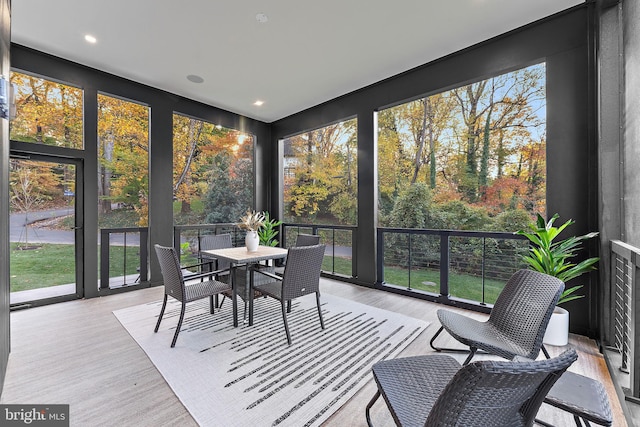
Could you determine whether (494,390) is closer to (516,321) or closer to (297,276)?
(516,321)

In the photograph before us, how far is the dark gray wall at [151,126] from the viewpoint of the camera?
361 cm

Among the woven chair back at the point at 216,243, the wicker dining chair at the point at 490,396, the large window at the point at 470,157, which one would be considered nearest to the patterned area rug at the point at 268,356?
the woven chair back at the point at 216,243

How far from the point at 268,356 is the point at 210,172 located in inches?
170

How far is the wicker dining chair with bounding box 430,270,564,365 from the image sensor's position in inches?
70.9

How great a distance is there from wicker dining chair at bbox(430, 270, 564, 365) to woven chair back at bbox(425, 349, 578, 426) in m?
0.89

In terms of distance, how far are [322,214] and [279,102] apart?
297 centimetres

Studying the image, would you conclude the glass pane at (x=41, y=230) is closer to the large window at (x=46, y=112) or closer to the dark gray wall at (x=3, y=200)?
the large window at (x=46, y=112)

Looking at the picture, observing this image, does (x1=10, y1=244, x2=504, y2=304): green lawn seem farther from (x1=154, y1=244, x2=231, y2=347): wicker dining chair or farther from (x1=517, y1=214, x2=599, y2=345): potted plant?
(x1=154, y1=244, x2=231, y2=347): wicker dining chair

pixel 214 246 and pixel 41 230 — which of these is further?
pixel 214 246

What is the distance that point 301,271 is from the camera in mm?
2715

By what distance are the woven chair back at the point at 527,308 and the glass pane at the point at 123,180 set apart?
478 centimetres

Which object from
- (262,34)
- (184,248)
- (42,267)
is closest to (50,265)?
(42,267)

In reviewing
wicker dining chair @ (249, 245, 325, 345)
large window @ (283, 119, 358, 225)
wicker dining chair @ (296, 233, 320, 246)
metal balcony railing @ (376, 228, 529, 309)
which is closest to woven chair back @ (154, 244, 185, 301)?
wicker dining chair @ (249, 245, 325, 345)

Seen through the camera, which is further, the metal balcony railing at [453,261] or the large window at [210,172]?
the large window at [210,172]
